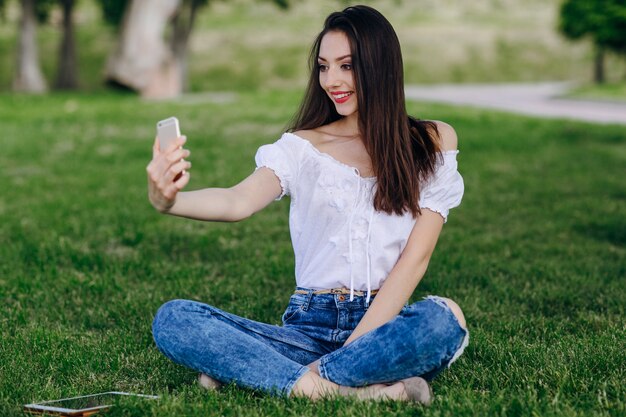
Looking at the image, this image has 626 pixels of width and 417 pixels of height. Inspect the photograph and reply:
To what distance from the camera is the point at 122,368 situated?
432 centimetres

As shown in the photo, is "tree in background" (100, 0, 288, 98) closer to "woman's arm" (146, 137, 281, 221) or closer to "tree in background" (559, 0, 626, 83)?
"tree in background" (559, 0, 626, 83)

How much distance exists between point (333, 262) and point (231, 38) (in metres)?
51.7

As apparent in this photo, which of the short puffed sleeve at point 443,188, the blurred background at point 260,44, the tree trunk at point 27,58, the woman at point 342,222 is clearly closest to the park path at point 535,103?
the blurred background at point 260,44

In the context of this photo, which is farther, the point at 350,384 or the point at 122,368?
the point at 122,368

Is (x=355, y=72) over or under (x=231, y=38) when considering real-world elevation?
over

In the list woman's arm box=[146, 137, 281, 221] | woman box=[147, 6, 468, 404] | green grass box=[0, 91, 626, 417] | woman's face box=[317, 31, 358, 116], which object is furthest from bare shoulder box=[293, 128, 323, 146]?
green grass box=[0, 91, 626, 417]

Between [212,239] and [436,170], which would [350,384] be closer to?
[436,170]

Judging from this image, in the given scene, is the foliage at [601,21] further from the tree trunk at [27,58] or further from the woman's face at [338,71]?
the woman's face at [338,71]

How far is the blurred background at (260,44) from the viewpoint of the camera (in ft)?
84.3

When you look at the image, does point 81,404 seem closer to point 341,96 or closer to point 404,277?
point 404,277

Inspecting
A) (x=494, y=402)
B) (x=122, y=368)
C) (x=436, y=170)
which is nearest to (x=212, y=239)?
(x=122, y=368)

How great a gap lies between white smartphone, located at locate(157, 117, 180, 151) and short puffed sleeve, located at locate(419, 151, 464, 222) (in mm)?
1340

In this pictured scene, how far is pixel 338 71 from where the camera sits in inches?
159

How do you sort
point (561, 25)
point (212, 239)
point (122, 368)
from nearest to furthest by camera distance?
1. point (122, 368)
2. point (212, 239)
3. point (561, 25)
